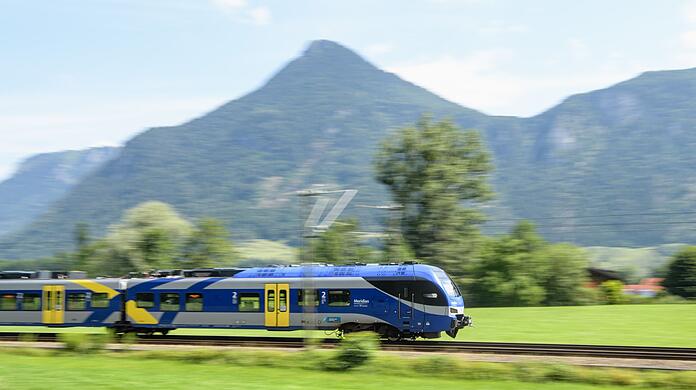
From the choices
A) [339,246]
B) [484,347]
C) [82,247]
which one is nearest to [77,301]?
[484,347]

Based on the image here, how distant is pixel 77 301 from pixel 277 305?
10646 millimetres

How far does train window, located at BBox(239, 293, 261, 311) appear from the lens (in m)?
32.2

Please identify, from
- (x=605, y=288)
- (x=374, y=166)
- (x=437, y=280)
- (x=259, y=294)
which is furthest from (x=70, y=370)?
(x=605, y=288)

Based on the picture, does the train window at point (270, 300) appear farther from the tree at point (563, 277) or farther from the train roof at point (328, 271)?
the tree at point (563, 277)

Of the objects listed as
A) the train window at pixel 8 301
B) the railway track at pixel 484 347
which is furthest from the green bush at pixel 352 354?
the train window at pixel 8 301

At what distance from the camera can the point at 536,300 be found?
72.8m

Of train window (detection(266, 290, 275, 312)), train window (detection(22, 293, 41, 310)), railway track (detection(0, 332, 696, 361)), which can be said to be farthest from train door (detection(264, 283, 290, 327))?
train window (detection(22, 293, 41, 310))

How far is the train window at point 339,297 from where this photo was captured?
30.8 meters

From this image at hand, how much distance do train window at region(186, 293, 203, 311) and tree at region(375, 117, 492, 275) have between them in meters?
42.0

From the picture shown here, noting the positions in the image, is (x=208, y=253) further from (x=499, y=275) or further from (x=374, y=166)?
(x=499, y=275)

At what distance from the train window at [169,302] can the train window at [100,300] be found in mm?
2929

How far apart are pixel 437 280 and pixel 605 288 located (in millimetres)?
49183

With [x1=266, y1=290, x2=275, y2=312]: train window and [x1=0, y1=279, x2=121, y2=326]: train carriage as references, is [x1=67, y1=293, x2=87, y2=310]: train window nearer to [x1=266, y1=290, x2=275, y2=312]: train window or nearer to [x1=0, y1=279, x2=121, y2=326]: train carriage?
[x1=0, y1=279, x2=121, y2=326]: train carriage

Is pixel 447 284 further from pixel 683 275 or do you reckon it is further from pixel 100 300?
pixel 683 275
